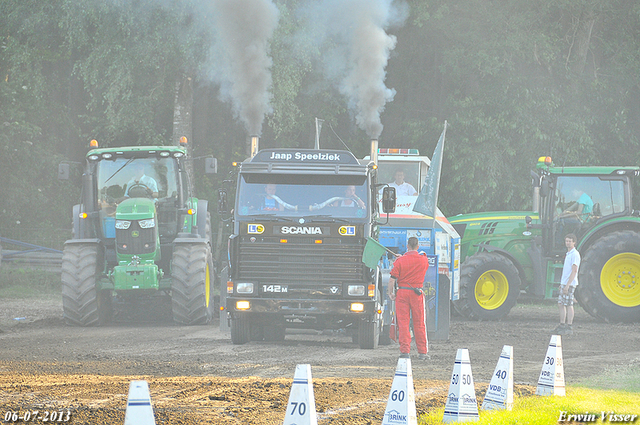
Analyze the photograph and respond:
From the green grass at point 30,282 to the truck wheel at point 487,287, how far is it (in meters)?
9.85

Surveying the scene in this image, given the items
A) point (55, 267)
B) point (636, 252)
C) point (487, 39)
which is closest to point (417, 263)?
point (636, 252)

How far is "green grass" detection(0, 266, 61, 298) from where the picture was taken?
Result: 20.6 meters

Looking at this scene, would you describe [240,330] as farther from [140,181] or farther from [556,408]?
[556,408]

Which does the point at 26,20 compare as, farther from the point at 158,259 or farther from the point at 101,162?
the point at 158,259

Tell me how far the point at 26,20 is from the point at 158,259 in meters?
10.5

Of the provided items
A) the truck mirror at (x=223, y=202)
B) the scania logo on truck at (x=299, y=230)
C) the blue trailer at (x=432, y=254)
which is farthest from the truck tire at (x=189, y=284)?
the blue trailer at (x=432, y=254)

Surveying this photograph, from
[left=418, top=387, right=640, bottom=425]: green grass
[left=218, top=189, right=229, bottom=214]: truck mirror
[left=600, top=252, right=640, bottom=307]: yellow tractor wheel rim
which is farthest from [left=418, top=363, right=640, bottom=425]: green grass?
[left=600, top=252, right=640, bottom=307]: yellow tractor wheel rim

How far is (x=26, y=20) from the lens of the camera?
22.6m

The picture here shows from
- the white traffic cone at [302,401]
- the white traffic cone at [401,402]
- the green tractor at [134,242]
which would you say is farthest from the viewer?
the green tractor at [134,242]

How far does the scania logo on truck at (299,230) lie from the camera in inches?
475

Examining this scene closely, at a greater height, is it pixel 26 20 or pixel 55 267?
pixel 26 20

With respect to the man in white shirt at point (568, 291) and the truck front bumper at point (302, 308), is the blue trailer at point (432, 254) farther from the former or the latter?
the man in white shirt at point (568, 291)

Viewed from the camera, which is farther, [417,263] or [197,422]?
[417,263]

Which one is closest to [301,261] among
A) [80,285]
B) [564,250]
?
[80,285]
